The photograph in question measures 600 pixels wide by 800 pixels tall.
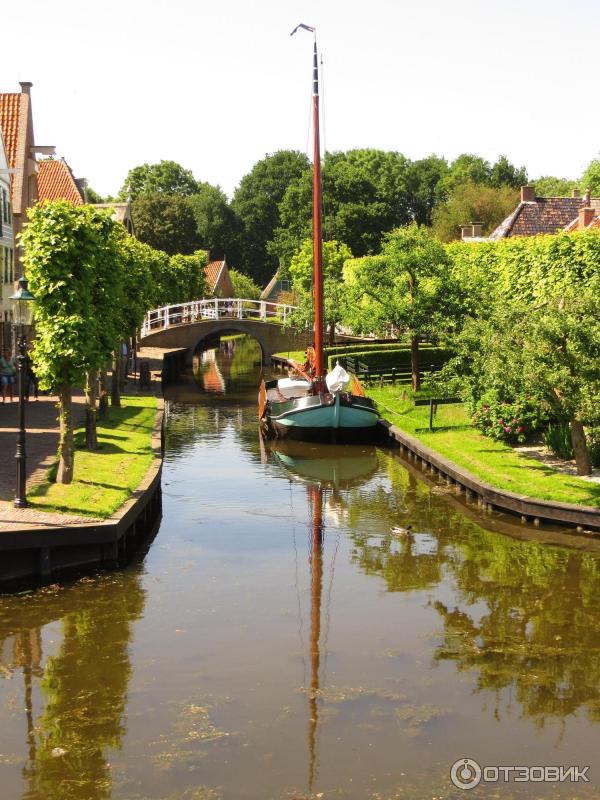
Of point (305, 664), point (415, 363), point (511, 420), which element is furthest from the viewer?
point (415, 363)

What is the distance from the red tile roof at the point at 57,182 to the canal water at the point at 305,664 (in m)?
44.4

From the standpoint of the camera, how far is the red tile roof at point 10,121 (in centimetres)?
4869

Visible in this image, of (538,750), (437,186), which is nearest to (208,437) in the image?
(538,750)

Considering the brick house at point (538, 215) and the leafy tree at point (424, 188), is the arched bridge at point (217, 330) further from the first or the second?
the leafy tree at point (424, 188)

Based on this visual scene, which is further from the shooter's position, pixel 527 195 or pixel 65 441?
pixel 527 195

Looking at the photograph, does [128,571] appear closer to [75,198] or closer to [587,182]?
[75,198]

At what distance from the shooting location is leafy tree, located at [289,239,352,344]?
64.0 m

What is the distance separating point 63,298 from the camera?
2272 cm

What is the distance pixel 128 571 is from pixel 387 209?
84622 mm

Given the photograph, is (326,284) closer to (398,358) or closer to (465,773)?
(398,358)

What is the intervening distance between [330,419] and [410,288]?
8.74m

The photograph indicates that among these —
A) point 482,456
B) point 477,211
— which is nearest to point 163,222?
point 477,211

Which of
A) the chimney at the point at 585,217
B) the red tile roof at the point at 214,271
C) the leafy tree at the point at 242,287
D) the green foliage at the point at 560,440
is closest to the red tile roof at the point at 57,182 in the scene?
the chimney at the point at 585,217

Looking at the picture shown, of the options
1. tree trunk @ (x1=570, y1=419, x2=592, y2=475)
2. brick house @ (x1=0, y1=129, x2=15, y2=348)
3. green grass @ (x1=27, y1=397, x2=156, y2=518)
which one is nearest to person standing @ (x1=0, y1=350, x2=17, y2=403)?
brick house @ (x1=0, y1=129, x2=15, y2=348)
